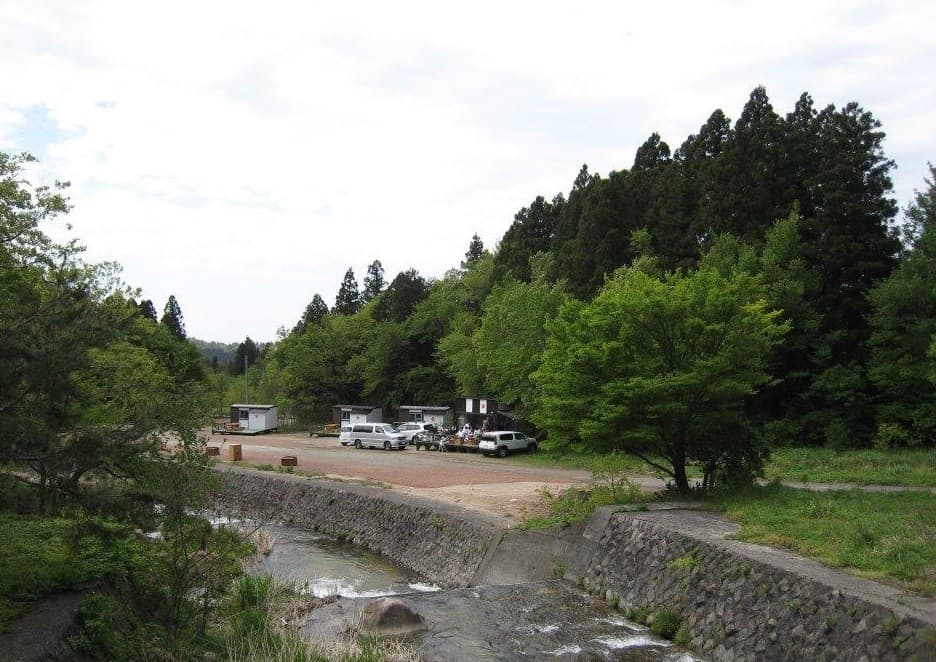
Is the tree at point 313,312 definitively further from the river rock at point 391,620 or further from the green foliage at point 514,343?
the river rock at point 391,620

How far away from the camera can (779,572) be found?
32.2 ft

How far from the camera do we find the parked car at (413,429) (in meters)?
45.1

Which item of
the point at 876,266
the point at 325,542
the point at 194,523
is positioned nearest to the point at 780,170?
the point at 876,266

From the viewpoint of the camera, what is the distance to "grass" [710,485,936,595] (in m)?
9.37

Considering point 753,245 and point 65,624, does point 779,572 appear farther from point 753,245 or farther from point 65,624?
point 753,245

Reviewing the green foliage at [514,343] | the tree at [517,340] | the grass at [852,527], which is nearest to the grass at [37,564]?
the grass at [852,527]

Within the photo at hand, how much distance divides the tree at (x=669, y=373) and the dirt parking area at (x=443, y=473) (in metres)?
4.49

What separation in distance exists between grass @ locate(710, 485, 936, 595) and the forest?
2.20 metres

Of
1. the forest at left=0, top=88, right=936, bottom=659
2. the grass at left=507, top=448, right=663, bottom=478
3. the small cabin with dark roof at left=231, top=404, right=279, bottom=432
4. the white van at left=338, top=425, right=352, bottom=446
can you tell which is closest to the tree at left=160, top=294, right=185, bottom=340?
the forest at left=0, top=88, right=936, bottom=659

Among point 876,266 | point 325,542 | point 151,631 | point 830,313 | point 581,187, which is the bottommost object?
point 325,542

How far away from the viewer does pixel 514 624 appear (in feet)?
39.5

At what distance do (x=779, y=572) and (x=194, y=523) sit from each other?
8007 mm

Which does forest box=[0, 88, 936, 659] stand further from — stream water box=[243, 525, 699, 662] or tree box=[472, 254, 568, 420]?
stream water box=[243, 525, 699, 662]

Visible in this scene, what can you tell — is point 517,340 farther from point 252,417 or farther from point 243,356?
point 243,356
